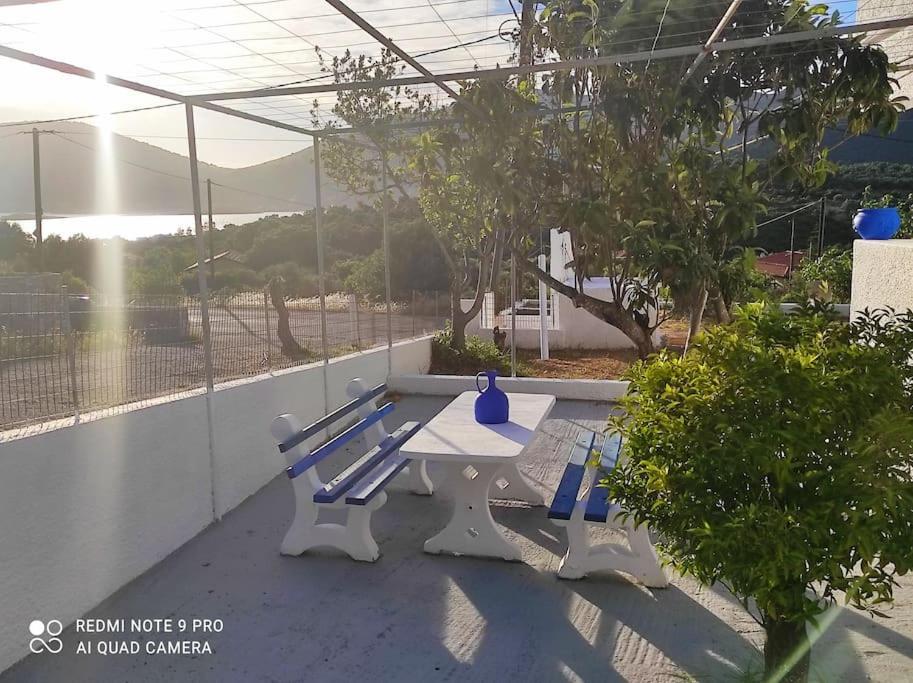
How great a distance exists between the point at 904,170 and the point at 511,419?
22.3 meters

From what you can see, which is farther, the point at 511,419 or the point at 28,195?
the point at 28,195

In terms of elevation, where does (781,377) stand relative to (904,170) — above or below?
below

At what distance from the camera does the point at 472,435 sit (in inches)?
151

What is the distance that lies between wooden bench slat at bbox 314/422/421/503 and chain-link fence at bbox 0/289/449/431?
1.25 m

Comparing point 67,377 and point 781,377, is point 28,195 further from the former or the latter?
point 781,377

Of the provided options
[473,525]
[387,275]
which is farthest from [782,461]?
[387,275]

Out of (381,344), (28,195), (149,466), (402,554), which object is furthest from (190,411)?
(28,195)

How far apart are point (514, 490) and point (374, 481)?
1.12m

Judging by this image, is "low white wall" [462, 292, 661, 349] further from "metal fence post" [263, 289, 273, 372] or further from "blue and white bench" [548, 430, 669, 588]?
"blue and white bench" [548, 430, 669, 588]

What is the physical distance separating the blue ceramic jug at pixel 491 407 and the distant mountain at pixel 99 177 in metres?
16.6

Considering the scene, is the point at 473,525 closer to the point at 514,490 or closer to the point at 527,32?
the point at 514,490

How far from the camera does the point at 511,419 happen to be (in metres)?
4.21

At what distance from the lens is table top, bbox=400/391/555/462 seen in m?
3.48

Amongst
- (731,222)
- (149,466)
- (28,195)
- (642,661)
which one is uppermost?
(28,195)
